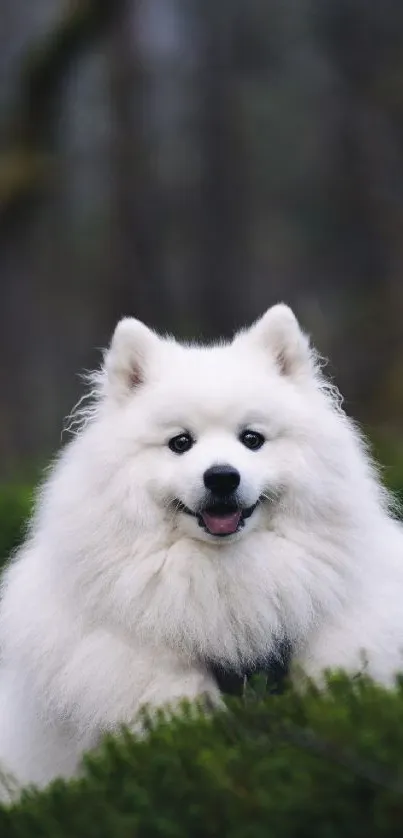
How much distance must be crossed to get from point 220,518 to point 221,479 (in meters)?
0.19

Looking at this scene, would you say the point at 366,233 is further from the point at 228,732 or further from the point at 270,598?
the point at 228,732

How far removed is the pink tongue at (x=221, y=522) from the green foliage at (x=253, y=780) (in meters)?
1.53

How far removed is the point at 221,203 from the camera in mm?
20266

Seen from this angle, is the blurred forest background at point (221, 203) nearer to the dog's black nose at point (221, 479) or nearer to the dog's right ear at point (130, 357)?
the dog's right ear at point (130, 357)

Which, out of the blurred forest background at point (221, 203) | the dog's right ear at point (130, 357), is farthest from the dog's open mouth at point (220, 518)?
the blurred forest background at point (221, 203)

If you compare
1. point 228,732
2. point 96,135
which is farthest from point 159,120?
point 228,732

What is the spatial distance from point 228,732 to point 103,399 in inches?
100

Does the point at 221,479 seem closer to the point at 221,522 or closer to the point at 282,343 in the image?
the point at 221,522

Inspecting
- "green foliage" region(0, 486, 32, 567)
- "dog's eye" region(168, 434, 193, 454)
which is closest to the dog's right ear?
"dog's eye" region(168, 434, 193, 454)

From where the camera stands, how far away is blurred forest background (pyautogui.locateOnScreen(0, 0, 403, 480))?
1895cm

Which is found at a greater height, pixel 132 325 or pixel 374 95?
pixel 374 95

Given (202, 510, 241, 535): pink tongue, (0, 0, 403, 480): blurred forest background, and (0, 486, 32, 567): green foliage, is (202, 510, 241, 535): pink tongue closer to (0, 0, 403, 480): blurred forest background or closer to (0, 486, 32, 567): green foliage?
(0, 486, 32, 567): green foliage

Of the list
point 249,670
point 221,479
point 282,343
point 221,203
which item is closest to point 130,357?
point 282,343

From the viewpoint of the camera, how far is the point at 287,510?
5102 millimetres
